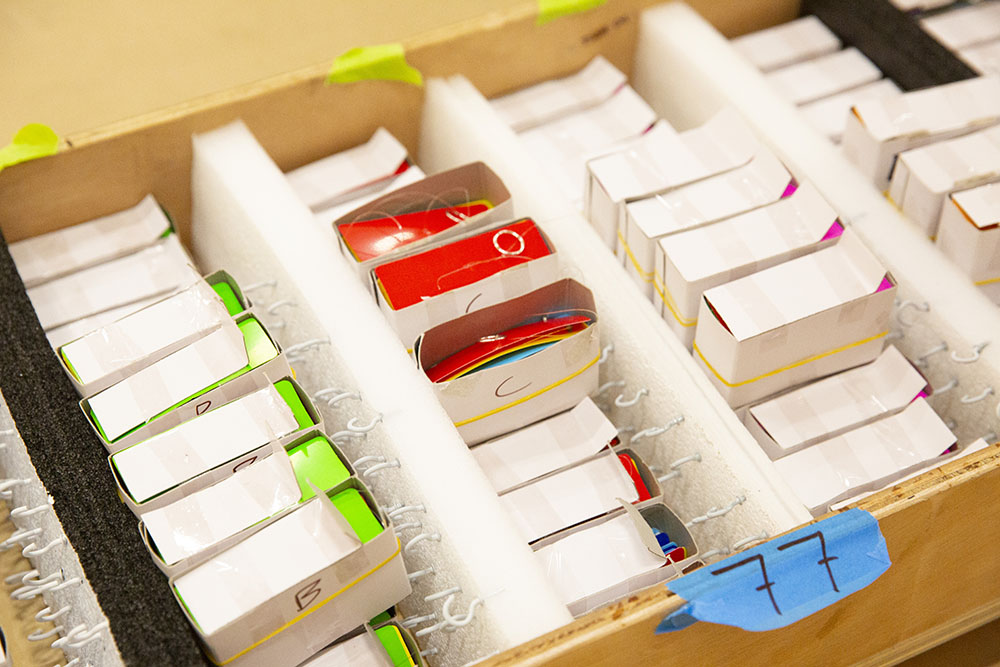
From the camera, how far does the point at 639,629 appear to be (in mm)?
1213

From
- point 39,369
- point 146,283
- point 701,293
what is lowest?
point 701,293

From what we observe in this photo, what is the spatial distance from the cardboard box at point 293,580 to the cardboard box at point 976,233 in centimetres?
102

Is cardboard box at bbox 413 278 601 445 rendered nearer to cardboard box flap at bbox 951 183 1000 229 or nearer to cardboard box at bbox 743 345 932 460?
cardboard box at bbox 743 345 932 460

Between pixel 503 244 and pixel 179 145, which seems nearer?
pixel 503 244

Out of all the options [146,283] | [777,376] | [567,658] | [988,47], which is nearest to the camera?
[567,658]

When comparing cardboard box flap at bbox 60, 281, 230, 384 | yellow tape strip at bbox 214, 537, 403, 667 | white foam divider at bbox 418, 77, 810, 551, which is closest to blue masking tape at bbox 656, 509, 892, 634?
white foam divider at bbox 418, 77, 810, 551

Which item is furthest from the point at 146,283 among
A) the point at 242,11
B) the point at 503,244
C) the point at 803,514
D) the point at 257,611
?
the point at 803,514

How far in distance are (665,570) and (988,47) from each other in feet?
4.72

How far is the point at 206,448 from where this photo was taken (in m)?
1.38

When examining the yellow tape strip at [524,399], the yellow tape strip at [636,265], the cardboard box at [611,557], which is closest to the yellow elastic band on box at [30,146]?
the yellow tape strip at [524,399]

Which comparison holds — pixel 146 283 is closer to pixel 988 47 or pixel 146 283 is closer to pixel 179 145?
pixel 179 145

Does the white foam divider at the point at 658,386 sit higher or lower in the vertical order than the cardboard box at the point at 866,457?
higher

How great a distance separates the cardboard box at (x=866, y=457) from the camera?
1.50 metres

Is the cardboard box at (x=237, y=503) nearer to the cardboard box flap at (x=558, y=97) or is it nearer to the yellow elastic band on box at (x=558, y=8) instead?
the cardboard box flap at (x=558, y=97)
